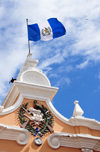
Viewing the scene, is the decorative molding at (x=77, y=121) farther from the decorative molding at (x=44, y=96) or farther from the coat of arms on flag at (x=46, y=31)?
the coat of arms on flag at (x=46, y=31)

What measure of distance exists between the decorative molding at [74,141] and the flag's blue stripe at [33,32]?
198 inches

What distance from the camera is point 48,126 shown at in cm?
1205

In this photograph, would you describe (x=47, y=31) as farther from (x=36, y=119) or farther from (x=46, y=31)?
(x=36, y=119)

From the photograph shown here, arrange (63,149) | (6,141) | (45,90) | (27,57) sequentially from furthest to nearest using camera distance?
(27,57)
(45,90)
(63,149)
(6,141)

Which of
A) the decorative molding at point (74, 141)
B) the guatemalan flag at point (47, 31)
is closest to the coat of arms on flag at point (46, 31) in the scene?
the guatemalan flag at point (47, 31)

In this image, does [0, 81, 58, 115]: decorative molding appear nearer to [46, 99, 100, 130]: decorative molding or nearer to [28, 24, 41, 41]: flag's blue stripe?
[46, 99, 100, 130]: decorative molding

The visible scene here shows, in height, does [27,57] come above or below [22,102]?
above

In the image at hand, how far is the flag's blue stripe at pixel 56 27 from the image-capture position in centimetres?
1460

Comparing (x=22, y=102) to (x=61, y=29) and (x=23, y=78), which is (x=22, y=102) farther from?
(x=61, y=29)

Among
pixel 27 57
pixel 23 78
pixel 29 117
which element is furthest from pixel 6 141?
pixel 27 57

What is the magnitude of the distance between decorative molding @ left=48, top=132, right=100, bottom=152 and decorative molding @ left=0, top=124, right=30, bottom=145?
101 cm

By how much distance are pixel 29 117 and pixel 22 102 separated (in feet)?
2.53

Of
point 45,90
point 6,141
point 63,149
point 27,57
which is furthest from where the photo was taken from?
point 27,57

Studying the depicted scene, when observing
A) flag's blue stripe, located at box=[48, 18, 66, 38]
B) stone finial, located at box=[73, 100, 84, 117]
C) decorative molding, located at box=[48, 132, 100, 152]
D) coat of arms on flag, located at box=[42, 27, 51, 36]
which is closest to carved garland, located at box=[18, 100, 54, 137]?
decorative molding, located at box=[48, 132, 100, 152]
